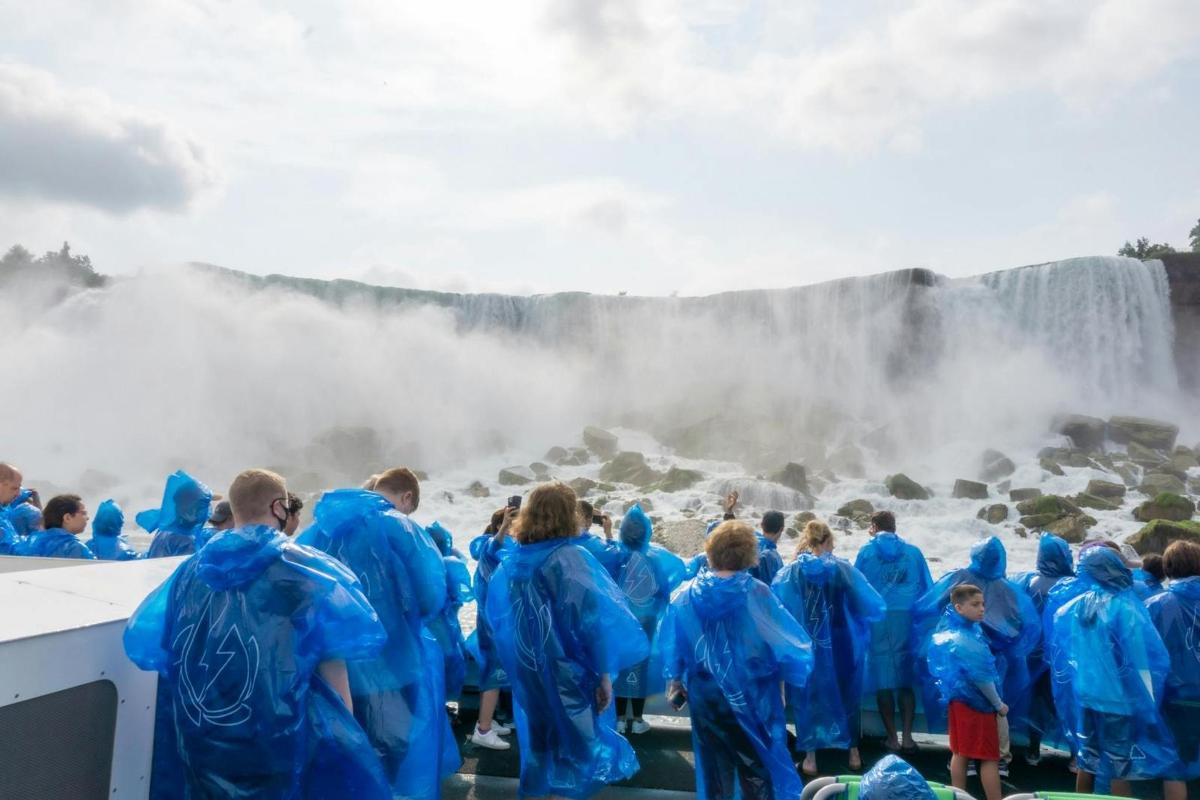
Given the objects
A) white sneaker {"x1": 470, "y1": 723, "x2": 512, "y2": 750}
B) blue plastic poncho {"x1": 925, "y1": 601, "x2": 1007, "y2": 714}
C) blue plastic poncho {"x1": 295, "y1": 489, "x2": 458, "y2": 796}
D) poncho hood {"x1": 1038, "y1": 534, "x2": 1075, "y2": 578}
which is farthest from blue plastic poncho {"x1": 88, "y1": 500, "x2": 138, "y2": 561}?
poncho hood {"x1": 1038, "y1": 534, "x2": 1075, "y2": 578}

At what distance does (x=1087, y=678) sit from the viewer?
12.2 ft

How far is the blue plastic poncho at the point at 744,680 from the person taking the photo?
10.9 feet

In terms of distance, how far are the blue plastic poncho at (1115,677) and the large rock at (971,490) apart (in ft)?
57.7

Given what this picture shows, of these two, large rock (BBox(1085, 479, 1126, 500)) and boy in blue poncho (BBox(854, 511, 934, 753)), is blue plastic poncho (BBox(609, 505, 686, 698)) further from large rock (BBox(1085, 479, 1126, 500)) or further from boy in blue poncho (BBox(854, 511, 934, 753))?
large rock (BBox(1085, 479, 1126, 500))

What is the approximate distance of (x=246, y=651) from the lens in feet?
7.30

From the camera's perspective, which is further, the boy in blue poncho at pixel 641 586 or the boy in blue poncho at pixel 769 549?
the boy in blue poncho at pixel 641 586

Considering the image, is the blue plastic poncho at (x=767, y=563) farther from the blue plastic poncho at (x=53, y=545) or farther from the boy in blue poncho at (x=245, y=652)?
the blue plastic poncho at (x=53, y=545)

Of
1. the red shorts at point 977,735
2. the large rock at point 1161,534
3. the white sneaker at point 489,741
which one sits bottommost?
the large rock at point 1161,534

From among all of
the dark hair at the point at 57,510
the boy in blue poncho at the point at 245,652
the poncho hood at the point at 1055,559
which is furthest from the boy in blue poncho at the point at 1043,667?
the dark hair at the point at 57,510

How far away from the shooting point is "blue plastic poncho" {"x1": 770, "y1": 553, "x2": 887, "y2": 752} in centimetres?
455

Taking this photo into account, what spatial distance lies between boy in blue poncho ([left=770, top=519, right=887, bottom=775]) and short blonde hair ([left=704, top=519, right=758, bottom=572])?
126cm

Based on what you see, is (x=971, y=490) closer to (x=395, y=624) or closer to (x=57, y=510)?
(x=57, y=510)

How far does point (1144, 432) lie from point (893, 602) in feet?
70.0

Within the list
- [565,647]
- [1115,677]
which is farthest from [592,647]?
[1115,677]
